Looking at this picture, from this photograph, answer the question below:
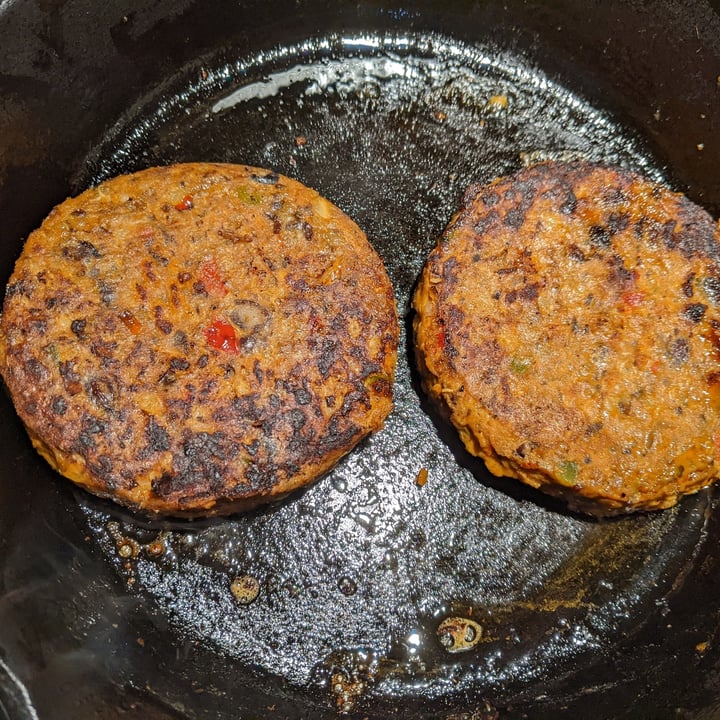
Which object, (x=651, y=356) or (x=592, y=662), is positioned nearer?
(x=651, y=356)

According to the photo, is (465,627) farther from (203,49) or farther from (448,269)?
(203,49)

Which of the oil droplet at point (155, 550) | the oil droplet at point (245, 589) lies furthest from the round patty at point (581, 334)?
the oil droplet at point (155, 550)

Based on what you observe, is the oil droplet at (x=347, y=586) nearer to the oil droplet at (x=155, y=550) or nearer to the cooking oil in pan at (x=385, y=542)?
the cooking oil in pan at (x=385, y=542)

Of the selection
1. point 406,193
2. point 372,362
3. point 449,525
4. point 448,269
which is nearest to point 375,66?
point 406,193

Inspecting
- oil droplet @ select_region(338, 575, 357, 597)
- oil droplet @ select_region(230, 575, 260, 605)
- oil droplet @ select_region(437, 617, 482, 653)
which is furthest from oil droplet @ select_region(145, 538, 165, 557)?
oil droplet @ select_region(437, 617, 482, 653)

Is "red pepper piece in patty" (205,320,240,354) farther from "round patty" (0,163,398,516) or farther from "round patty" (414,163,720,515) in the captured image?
"round patty" (414,163,720,515)

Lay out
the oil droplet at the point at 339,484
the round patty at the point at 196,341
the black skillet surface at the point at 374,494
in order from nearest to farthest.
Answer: the round patty at the point at 196,341
the black skillet surface at the point at 374,494
the oil droplet at the point at 339,484
